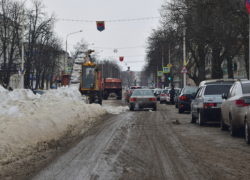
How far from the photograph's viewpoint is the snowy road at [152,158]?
6156 millimetres

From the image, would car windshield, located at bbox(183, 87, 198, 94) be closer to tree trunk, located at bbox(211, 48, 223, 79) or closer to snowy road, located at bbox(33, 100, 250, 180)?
tree trunk, located at bbox(211, 48, 223, 79)

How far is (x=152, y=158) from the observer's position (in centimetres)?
761

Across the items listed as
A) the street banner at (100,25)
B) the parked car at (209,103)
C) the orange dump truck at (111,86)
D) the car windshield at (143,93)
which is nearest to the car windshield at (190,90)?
the car windshield at (143,93)

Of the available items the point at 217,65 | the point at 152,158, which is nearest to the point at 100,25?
the point at 217,65

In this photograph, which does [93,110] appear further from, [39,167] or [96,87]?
[39,167]

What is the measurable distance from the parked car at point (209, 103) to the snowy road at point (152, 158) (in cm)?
311

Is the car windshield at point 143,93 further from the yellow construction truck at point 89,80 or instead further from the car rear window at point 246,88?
the car rear window at point 246,88

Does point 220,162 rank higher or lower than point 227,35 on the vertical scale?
lower

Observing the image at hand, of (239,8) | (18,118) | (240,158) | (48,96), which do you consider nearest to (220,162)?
(240,158)

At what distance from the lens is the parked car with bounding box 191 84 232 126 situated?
14.3 metres

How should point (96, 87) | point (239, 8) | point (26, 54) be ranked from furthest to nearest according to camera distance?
1. point (26, 54)
2. point (96, 87)
3. point (239, 8)

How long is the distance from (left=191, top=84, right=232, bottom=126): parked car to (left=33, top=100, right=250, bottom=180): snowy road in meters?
3.11

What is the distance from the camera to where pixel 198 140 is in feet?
34.6

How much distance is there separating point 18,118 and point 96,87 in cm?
1897
